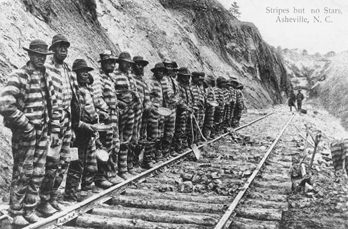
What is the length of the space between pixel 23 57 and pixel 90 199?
4.79 meters

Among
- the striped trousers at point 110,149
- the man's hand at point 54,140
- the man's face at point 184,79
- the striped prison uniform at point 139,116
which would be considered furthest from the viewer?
the man's face at point 184,79

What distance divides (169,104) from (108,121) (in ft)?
7.84

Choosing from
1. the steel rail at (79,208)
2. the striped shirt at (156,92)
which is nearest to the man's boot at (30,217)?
the steel rail at (79,208)

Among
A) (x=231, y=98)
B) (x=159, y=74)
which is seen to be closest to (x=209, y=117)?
(x=231, y=98)

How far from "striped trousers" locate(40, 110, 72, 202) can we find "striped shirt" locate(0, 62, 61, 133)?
27 cm

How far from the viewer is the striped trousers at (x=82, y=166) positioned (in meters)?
4.95

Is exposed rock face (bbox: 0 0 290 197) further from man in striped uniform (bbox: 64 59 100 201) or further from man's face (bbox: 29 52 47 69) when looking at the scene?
man's face (bbox: 29 52 47 69)

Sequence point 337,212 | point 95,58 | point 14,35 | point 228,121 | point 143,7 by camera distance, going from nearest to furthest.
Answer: point 337,212 → point 14,35 → point 95,58 → point 228,121 → point 143,7

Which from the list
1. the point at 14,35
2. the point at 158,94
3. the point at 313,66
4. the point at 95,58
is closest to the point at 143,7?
the point at 95,58

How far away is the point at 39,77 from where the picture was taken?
4.05 m

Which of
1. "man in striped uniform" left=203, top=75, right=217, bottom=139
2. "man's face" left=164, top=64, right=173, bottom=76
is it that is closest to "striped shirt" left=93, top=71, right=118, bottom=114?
"man's face" left=164, top=64, right=173, bottom=76

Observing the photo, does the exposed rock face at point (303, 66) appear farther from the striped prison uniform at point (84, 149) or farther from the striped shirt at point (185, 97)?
the striped prison uniform at point (84, 149)

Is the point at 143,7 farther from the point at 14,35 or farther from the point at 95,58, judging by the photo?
the point at 14,35

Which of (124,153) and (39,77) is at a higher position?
(39,77)
